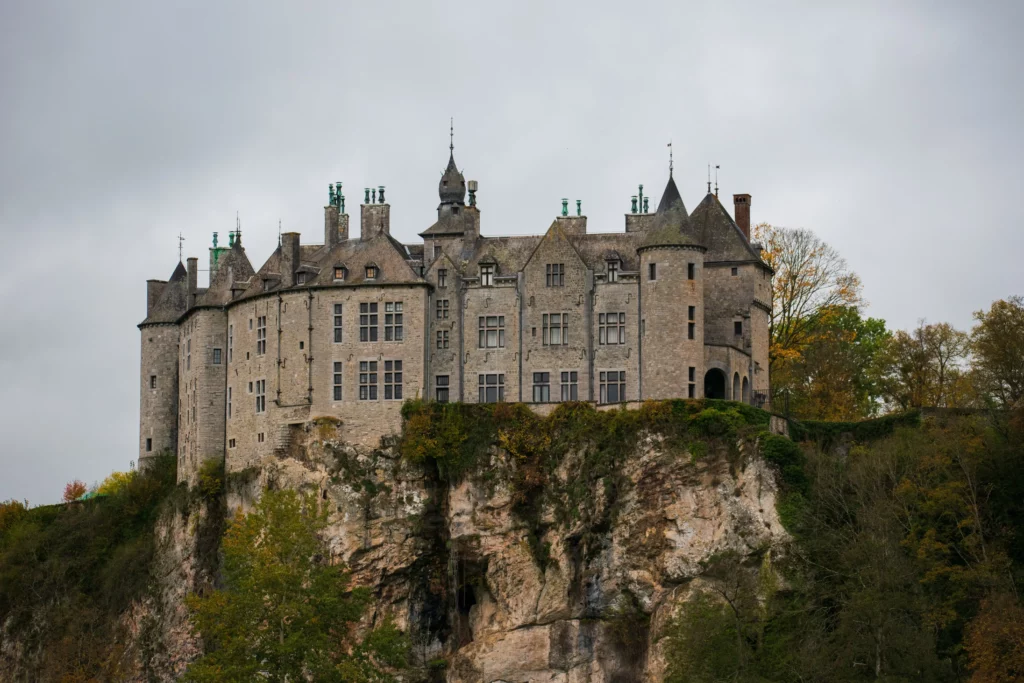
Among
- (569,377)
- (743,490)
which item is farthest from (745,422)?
(569,377)

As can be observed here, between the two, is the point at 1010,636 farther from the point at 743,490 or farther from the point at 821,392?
the point at 821,392

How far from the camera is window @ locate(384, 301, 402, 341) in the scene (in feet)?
266

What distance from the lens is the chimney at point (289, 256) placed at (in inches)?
3285

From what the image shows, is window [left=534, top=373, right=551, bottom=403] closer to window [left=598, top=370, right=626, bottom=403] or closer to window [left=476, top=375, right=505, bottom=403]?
window [left=476, top=375, right=505, bottom=403]

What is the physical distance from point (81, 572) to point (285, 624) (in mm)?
27513

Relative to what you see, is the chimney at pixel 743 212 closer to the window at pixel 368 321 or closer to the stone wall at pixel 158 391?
the window at pixel 368 321

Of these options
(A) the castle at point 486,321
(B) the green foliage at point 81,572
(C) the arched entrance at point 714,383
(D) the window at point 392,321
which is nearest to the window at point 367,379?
(A) the castle at point 486,321

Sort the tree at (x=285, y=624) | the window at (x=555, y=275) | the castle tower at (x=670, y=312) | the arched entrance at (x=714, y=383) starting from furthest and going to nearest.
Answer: the window at (x=555, y=275) < the arched entrance at (x=714, y=383) < the castle tower at (x=670, y=312) < the tree at (x=285, y=624)

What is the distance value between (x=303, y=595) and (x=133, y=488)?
2661 centimetres

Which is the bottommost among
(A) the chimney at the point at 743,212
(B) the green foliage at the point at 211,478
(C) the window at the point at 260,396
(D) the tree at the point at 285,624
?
(D) the tree at the point at 285,624

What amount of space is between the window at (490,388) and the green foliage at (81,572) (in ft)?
58.2

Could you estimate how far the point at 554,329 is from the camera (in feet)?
264

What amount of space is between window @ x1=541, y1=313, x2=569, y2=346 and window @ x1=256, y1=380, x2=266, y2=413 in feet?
41.8

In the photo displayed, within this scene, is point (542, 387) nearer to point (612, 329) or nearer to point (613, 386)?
point (613, 386)
